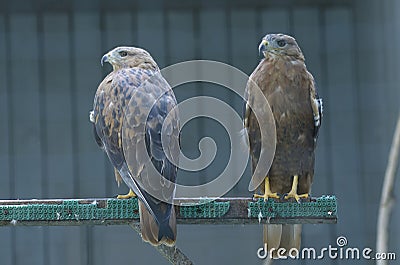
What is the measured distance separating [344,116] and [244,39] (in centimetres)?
75

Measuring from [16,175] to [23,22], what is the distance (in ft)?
2.98

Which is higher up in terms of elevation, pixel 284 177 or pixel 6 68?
pixel 6 68

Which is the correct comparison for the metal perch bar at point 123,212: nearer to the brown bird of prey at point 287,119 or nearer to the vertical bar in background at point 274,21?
the brown bird of prey at point 287,119

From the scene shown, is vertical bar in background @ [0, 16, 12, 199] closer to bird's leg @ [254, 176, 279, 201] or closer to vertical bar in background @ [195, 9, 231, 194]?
vertical bar in background @ [195, 9, 231, 194]

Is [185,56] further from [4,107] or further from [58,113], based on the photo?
[4,107]

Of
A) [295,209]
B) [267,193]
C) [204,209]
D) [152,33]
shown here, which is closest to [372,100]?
[152,33]

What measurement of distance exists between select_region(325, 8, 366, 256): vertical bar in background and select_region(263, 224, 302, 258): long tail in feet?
6.04

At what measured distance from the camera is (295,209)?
388cm

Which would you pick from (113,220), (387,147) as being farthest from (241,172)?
(113,220)

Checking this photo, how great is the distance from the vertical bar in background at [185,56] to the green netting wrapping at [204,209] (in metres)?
2.23

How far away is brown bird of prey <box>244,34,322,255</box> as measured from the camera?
4301 mm

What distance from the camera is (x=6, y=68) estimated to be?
622 centimetres

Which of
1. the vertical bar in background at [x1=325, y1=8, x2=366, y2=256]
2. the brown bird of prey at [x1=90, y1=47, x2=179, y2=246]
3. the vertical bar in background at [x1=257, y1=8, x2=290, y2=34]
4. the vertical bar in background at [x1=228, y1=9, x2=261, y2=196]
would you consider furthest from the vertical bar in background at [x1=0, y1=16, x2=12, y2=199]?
the brown bird of prey at [x1=90, y1=47, x2=179, y2=246]

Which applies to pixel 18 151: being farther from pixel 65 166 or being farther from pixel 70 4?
pixel 70 4
